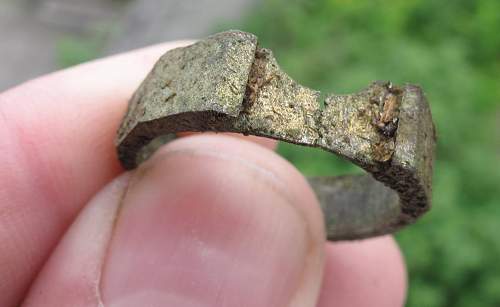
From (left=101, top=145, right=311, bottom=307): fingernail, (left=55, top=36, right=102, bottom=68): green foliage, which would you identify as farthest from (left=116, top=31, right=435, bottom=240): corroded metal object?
(left=55, top=36, right=102, bottom=68): green foliage

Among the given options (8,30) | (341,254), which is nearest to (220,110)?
(341,254)

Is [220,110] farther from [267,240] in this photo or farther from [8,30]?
[8,30]

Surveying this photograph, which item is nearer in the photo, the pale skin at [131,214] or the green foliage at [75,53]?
the pale skin at [131,214]

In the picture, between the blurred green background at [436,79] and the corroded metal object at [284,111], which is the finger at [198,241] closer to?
the corroded metal object at [284,111]

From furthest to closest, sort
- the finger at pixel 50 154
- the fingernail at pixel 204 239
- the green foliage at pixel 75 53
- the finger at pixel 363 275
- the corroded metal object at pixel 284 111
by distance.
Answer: the green foliage at pixel 75 53 < the finger at pixel 363 275 < the finger at pixel 50 154 < the fingernail at pixel 204 239 < the corroded metal object at pixel 284 111

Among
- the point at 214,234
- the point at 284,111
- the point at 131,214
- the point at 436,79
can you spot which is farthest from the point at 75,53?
the point at 284,111

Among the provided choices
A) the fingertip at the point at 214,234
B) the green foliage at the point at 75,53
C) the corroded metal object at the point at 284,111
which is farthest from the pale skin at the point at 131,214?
the green foliage at the point at 75,53

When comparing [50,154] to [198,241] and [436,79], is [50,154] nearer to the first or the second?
[198,241]
